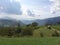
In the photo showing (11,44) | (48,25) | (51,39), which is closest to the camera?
(11,44)

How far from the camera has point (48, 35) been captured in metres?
5.21

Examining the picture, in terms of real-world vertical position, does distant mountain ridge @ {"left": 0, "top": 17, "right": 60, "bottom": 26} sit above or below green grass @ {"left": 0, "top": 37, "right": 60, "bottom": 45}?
above

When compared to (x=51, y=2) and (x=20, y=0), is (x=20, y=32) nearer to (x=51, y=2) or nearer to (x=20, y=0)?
(x=20, y=0)

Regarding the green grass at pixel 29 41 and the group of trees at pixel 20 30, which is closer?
the green grass at pixel 29 41

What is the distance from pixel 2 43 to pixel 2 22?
74cm

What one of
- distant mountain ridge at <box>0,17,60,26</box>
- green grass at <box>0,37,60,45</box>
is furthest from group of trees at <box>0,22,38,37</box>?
green grass at <box>0,37,60,45</box>

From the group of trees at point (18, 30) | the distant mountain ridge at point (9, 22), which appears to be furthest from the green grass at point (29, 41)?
the distant mountain ridge at point (9, 22)

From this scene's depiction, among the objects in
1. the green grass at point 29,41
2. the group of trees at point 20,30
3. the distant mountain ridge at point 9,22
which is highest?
the distant mountain ridge at point 9,22

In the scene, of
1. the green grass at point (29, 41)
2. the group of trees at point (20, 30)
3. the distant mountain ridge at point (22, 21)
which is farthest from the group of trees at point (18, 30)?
the green grass at point (29, 41)

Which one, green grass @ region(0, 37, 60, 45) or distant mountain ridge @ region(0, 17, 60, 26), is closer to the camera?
green grass @ region(0, 37, 60, 45)

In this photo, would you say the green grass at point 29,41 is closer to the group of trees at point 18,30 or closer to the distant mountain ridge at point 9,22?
the group of trees at point 18,30

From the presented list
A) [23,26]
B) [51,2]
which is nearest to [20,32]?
[23,26]

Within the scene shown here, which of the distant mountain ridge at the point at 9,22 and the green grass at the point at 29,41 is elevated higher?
the distant mountain ridge at the point at 9,22

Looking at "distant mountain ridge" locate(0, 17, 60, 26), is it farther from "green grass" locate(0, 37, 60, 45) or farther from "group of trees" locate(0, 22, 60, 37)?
"green grass" locate(0, 37, 60, 45)
